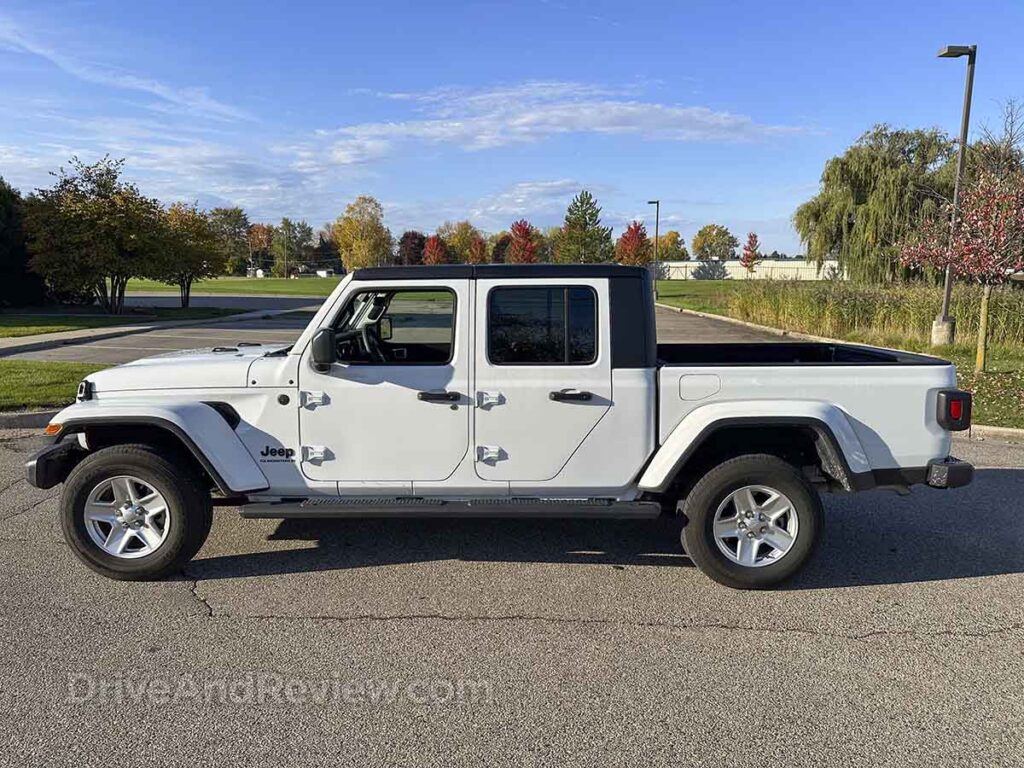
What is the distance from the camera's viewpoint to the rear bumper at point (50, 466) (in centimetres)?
428

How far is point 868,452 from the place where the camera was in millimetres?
4266

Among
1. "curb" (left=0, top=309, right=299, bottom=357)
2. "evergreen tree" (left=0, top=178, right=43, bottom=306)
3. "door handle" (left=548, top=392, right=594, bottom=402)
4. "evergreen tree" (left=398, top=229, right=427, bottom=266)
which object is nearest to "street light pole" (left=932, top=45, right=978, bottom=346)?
"door handle" (left=548, top=392, right=594, bottom=402)

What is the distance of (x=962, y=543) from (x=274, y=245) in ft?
439

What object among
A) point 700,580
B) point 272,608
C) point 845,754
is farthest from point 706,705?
point 272,608

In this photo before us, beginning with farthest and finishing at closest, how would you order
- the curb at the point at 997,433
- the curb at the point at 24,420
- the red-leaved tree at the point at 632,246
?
the red-leaved tree at the point at 632,246 < the curb at the point at 24,420 < the curb at the point at 997,433

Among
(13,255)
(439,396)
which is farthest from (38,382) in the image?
(13,255)

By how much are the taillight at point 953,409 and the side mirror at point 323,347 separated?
3436 mm

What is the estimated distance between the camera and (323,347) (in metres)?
4.11

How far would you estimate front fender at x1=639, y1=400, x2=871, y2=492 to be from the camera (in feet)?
13.6

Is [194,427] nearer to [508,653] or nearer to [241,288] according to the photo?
[508,653]

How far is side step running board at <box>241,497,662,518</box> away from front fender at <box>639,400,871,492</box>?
0.75 feet

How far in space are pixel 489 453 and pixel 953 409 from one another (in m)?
2.63

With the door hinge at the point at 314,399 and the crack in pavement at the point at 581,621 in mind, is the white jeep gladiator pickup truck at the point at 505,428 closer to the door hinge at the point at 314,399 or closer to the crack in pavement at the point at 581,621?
the door hinge at the point at 314,399

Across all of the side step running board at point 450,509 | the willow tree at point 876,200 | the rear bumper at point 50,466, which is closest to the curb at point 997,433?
the side step running board at point 450,509
